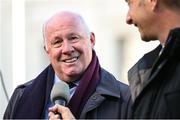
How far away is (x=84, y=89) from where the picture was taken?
2963 millimetres

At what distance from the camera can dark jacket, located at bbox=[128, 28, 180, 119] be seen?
6.81ft

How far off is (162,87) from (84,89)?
2.91 ft

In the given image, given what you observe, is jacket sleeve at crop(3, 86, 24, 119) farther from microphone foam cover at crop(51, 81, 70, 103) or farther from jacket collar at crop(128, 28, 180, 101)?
jacket collar at crop(128, 28, 180, 101)

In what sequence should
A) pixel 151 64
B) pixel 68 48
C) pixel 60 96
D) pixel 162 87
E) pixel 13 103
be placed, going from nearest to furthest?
pixel 162 87
pixel 151 64
pixel 60 96
pixel 68 48
pixel 13 103

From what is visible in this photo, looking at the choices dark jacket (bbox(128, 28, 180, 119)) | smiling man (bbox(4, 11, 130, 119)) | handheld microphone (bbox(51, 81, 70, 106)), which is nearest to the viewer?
dark jacket (bbox(128, 28, 180, 119))

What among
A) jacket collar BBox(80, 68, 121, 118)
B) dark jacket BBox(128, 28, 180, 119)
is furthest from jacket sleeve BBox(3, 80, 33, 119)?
dark jacket BBox(128, 28, 180, 119)

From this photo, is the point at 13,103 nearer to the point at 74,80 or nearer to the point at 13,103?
the point at 13,103

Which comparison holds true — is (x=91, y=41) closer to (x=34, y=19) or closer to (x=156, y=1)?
(x=156, y=1)

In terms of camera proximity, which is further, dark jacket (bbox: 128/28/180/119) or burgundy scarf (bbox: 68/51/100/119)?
burgundy scarf (bbox: 68/51/100/119)

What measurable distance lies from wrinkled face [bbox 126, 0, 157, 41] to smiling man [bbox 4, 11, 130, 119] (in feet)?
2.21

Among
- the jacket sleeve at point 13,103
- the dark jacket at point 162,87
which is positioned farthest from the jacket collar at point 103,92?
the dark jacket at point 162,87

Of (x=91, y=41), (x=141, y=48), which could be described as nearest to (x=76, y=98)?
(x=91, y=41)

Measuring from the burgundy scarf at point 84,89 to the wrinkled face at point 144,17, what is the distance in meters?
0.77

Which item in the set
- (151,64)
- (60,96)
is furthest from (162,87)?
(60,96)
